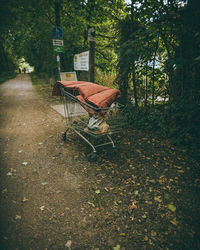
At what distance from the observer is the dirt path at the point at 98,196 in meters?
1.90

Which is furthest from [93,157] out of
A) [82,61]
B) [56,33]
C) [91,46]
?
[56,33]

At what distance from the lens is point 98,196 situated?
251 centimetres

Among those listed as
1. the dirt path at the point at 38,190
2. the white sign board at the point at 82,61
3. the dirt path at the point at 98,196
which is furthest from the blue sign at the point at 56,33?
the dirt path at the point at 98,196

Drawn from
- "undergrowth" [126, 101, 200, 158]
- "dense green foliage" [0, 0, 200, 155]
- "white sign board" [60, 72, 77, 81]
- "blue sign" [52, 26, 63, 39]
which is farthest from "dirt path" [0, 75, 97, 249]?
"blue sign" [52, 26, 63, 39]

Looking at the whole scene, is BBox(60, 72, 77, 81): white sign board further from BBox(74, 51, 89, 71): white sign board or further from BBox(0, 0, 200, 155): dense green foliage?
BBox(0, 0, 200, 155): dense green foliage

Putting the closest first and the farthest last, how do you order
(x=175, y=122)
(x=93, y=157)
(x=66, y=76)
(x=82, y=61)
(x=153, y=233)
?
(x=153, y=233), (x=93, y=157), (x=175, y=122), (x=82, y=61), (x=66, y=76)

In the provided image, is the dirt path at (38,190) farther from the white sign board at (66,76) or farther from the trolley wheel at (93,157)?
the white sign board at (66,76)

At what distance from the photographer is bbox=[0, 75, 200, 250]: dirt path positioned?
1.90m

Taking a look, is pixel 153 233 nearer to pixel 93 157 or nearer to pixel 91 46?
pixel 93 157

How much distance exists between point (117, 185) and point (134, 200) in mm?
397

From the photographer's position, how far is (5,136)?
14.5 feet

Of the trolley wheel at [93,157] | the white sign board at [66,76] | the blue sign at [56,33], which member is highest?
the blue sign at [56,33]

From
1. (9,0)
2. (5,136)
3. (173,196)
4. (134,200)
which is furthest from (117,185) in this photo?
(5,136)

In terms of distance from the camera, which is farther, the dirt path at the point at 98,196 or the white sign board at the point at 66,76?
the white sign board at the point at 66,76
